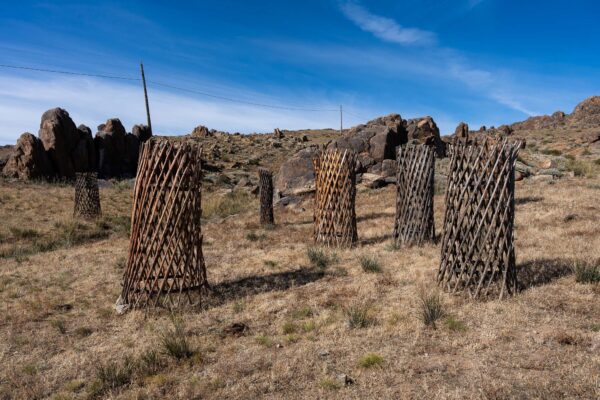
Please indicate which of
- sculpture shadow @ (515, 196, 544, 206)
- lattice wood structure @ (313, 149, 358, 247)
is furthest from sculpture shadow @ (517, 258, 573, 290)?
sculpture shadow @ (515, 196, 544, 206)

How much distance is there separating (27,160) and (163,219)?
→ 2406 centimetres

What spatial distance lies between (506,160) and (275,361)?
12.0 feet

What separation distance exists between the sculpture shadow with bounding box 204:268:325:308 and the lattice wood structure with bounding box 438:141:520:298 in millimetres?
2399

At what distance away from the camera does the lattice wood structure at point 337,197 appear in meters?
9.91

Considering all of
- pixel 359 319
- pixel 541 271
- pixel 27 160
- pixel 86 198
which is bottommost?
pixel 359 319

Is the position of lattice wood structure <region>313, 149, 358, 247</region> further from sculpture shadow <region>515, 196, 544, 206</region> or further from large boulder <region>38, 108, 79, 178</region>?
large boulder <region>38, 108, 79, 178</region>

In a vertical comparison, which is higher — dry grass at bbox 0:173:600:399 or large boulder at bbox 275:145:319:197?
large boulder at bbox 275:145:319:197

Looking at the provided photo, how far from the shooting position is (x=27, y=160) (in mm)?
26172

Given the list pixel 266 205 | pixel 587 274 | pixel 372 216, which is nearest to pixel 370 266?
pixel 587 274

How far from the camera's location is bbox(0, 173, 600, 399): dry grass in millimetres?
3914

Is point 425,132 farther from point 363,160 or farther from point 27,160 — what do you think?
point 27,160

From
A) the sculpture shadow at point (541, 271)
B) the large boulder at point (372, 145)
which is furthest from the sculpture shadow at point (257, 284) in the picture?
the large boulder at point (372, 145)

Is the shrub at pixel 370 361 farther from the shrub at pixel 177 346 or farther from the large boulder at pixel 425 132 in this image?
the large boulder at pixel 425 132

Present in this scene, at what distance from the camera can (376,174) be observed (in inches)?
835
